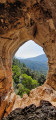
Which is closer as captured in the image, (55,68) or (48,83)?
(55,68)

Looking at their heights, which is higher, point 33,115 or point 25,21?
point 25,21

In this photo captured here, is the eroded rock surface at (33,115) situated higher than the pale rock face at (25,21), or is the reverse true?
the pale rock face at (25,21)

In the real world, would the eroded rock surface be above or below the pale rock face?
below

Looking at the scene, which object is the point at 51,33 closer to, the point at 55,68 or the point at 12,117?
the point at 55,68

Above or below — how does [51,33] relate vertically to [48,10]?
below

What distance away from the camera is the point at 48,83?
6.75m

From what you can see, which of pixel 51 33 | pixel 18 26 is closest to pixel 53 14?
pixel 51 33

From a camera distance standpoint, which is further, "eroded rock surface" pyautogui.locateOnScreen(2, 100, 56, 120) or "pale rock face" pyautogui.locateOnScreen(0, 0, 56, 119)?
"pale rock face" pyautogui.locateOnScreen(0, 0, 56, 119)

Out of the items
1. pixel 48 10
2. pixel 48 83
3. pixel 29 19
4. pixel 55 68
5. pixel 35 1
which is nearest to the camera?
pixel 35 1

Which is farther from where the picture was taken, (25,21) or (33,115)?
(25,21)

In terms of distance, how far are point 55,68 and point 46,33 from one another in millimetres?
2679

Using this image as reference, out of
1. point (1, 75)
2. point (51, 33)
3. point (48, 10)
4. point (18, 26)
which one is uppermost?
point (48, 10)

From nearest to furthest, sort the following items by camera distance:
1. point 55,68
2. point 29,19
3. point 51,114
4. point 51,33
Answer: point 51,114, point 29,19, point 51,33, point 55,68

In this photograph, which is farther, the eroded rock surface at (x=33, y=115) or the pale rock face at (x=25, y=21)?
the pale rock face at (x=25, y=21)
